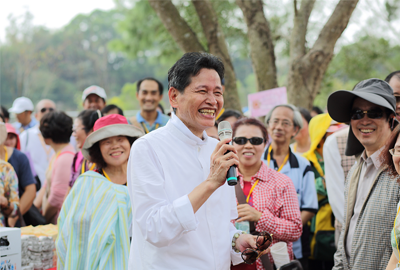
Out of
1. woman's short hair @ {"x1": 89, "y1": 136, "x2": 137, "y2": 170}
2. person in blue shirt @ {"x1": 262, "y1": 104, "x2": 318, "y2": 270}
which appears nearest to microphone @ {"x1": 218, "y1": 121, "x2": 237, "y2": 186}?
woman's short hair @ {"x1": 89, "y1": 136, "x2": 137, "y2": 170}

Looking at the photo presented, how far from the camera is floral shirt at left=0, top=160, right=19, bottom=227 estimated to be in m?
4.05

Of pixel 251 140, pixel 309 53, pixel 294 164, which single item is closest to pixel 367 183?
pixel 251 140

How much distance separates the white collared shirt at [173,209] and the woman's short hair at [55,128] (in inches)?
128

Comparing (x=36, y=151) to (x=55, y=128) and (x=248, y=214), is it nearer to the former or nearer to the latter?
(x=55, y=128)

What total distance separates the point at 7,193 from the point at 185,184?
2766 millimetres

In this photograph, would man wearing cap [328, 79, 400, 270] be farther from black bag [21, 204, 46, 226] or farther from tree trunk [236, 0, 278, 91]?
tree trunk [236, 0, 278, 91]

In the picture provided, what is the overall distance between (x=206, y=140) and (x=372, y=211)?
4.40 feet

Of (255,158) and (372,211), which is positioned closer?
(372,211)

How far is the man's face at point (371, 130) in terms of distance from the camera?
9.94 ft

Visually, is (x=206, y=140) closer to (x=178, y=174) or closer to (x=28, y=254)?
(x=178, y=174)

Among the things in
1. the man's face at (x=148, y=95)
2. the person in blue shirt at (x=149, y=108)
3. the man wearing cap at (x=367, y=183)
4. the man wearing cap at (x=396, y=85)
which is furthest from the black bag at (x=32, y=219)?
the man wearing cap at (x=396, y=85)

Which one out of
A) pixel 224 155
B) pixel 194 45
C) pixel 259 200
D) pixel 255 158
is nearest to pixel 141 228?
pixel 224 155

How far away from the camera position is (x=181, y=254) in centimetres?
204

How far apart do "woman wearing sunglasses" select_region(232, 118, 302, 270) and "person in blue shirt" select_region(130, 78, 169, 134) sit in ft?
7.77
